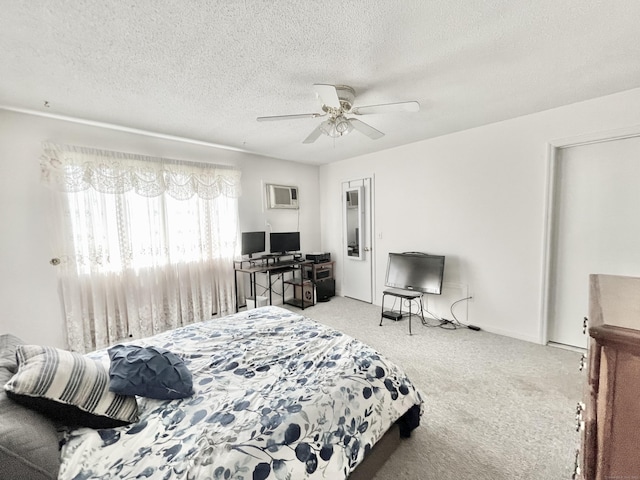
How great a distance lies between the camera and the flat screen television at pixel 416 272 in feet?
11.6

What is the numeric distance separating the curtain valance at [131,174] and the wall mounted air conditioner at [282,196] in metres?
0.60

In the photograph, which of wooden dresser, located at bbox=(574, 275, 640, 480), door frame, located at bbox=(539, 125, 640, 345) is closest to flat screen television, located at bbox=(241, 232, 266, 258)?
door frame, located at bbox=(539, 125, 640, 345)

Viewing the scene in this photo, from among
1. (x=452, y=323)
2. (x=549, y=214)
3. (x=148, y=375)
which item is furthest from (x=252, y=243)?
(x=549, y=214)

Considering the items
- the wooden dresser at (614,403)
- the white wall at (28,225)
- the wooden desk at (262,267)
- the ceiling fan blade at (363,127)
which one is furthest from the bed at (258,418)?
the wooden desk at (262,267)

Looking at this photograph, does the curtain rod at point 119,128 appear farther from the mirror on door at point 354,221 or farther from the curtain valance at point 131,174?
the mirror on door at point 354,221

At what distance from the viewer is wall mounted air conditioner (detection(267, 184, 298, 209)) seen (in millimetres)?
4496

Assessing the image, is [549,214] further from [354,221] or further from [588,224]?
[354,221]

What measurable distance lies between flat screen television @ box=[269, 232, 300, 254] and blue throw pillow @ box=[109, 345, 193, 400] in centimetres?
295

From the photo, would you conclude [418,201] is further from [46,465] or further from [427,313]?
[46,465]

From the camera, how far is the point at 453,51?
1750 millimetres

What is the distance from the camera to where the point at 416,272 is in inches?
146

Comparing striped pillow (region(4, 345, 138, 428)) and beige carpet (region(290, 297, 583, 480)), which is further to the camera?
beige carpet (region(290, 297, 583, 480))

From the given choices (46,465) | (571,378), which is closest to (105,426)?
(46,465)

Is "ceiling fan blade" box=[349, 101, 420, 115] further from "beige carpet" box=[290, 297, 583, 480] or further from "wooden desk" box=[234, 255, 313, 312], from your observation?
"wooden desk" box=[234, 255, 313, 312]
